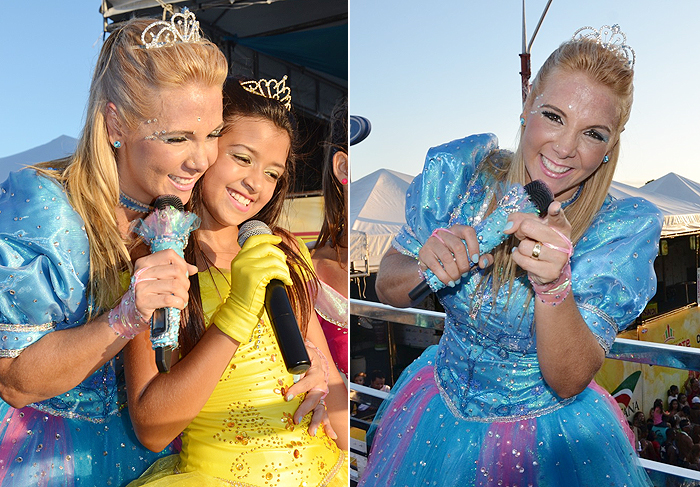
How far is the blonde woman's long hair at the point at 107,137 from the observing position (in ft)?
3.30

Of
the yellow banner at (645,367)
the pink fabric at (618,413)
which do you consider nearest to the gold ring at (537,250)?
the pink fabric at (618,413)

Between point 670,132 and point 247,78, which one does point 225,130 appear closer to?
point 247,78

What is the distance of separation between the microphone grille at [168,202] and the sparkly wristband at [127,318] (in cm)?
14

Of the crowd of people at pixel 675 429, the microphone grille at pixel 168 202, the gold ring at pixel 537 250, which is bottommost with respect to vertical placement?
the crowd of people at pixel 675 429

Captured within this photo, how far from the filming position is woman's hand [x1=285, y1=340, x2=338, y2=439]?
1163 millimetres

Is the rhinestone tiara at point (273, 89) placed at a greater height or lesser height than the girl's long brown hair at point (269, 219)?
greater

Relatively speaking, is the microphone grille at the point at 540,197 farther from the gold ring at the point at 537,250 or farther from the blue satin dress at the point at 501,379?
the blue satin dress at the point at 501,379

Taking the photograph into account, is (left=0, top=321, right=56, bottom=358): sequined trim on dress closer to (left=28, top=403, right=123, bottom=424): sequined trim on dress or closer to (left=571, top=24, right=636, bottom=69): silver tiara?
(left=28, top=403, right=123, bottom=424): sequined trim on dress

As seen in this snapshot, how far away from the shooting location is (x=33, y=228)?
3.10ft

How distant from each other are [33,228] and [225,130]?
377mm

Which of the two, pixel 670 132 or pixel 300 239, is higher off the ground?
pixel 670 132

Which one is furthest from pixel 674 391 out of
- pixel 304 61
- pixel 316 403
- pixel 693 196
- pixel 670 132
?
pixel 304 61

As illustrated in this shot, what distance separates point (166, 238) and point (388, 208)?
34.8 inches

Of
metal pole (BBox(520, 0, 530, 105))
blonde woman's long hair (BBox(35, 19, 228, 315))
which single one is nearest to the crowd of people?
metal pole (BBox(520, 0, 530, 105))
